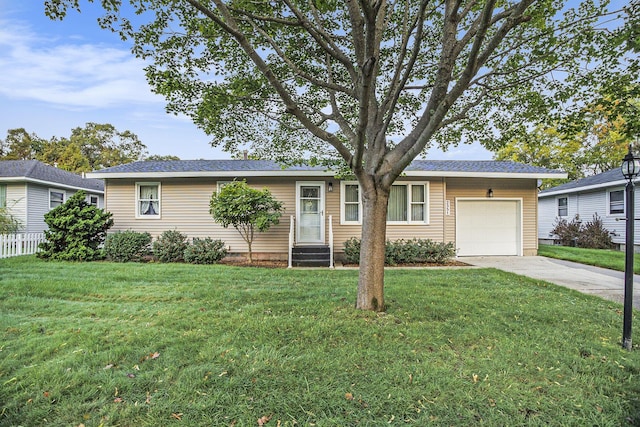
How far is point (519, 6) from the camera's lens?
288 centimetres

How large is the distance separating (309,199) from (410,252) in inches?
144

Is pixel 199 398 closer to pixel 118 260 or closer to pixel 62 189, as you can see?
pixel 118 260

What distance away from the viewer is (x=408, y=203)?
10.1 m

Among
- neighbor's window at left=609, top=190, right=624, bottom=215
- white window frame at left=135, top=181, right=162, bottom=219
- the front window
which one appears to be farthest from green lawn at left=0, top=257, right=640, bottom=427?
neighbor's window at left=609, top=190, right=624, bottom=215

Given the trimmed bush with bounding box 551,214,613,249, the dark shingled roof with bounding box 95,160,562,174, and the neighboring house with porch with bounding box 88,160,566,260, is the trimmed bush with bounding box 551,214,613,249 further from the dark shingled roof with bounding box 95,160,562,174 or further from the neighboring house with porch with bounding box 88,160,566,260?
the dark shingled roof with bounding box 95,160,562,174

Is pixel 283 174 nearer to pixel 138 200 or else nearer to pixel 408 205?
pixel 408 205

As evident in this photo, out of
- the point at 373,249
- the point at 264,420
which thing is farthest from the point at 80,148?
the point at 264,420

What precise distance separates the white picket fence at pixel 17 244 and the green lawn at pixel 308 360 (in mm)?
6005

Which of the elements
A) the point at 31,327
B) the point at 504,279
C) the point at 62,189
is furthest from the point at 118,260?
the point at 504,279

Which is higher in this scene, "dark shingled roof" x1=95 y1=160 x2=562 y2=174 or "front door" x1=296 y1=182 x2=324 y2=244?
"dark shingled roof" x1=95 y1=160 x2=562 y2=174

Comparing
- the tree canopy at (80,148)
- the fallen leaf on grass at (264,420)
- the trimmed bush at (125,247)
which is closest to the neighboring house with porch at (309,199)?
the trimmed bush at (125,247)

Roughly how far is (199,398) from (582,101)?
630cm

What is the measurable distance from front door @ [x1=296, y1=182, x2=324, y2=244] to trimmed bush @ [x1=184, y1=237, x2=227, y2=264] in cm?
266

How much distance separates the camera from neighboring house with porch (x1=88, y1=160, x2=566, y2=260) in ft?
32.6
